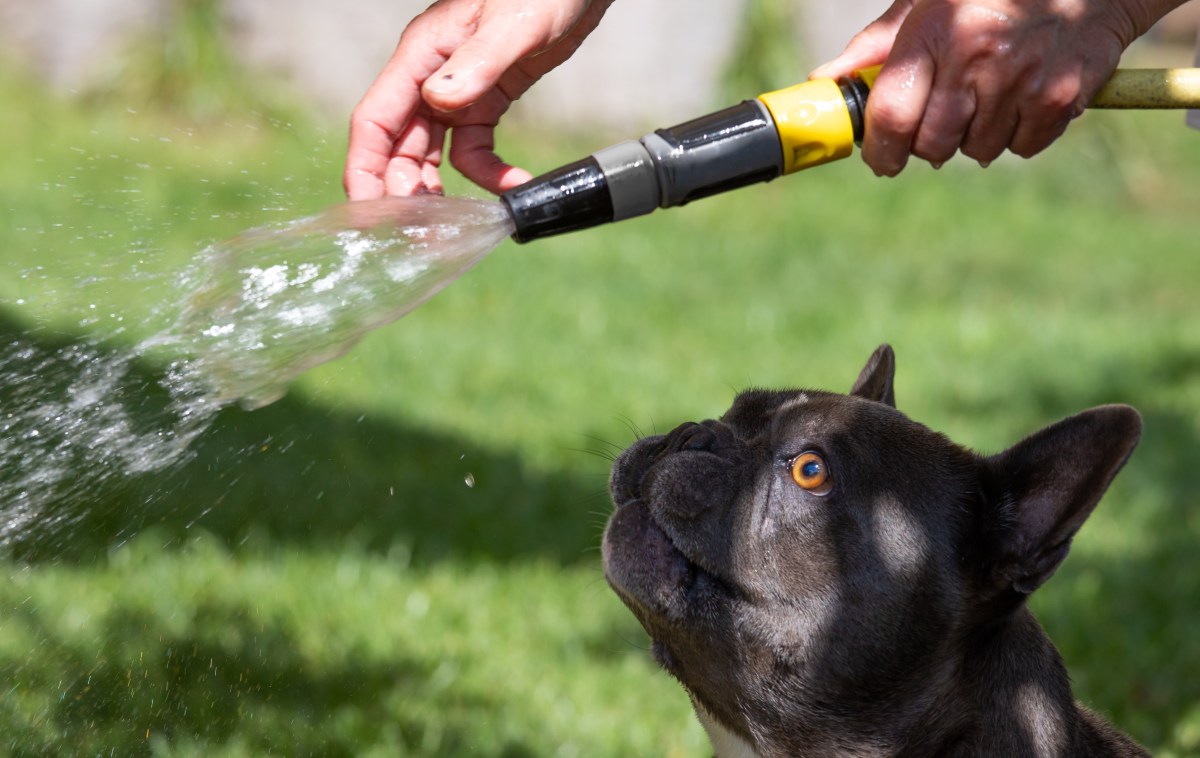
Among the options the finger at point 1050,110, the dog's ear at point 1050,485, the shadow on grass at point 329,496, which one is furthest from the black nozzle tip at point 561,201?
the shadow on grass at point 329,496

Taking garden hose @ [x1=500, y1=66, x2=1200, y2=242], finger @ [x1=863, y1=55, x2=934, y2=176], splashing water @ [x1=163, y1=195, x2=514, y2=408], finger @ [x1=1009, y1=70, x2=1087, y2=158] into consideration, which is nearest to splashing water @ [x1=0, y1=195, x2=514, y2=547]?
splashing water @ [x1=163, y1=195, x2=514, y2=408]

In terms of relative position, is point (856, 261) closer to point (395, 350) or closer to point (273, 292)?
point (395, 350)

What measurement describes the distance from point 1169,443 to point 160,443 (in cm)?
564

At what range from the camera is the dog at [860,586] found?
120 inches

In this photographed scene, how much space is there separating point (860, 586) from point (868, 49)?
1.25 meters

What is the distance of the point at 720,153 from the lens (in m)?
3.03

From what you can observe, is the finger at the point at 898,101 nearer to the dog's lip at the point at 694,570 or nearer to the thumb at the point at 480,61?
the thumb at the point at 480,61

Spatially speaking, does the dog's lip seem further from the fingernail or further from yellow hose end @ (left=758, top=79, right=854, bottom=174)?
the fingernail

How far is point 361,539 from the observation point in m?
5.64

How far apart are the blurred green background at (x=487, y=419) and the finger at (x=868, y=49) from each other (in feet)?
3.68

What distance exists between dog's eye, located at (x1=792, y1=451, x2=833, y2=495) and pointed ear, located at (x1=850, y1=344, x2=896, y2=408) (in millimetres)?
635

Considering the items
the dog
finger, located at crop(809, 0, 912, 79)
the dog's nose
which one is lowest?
the dog

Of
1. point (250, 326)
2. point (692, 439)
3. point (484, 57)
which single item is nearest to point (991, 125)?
point (692, 439)

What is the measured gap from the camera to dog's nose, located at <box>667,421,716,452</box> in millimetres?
3258
